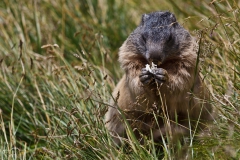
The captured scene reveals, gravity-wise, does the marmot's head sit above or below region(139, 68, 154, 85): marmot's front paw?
above

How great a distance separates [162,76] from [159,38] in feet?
1.32

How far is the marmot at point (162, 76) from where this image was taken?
5754mm

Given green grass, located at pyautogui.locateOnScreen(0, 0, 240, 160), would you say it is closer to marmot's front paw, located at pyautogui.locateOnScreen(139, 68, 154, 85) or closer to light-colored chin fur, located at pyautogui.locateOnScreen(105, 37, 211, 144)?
light-colored chin fur, located at pyautogui.locateOnScreen(105, 37, 211, 144)

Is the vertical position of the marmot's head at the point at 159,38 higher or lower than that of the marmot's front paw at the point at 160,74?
higher

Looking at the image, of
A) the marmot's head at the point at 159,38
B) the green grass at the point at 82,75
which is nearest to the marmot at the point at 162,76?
the marmot's head at the point at 159,38

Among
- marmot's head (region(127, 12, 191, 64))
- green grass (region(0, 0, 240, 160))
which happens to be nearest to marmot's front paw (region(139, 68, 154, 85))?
marmot's head (region(127, 12, 191, 64))

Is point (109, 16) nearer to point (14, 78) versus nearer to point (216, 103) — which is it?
point (14, 78)

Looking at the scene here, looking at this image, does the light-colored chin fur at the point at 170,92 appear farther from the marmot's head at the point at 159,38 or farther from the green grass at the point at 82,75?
the green grass at the point at 82,75

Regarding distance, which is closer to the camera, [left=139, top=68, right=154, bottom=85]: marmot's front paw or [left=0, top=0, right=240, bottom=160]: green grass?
[left=0, top=0, right=240, bottom=160]: green grass

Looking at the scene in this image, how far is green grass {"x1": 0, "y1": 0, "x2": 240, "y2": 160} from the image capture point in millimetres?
5277

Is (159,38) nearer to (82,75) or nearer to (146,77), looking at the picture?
(146,77)

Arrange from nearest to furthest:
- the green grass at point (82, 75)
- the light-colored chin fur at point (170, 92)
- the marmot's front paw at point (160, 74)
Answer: the green grass at point (82, 75) < the marmot's front paw at point (160, 74) < the light-colored chin fur at point (170, 92)

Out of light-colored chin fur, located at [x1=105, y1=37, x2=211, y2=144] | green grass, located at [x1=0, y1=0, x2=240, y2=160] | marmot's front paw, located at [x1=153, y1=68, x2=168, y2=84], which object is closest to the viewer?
green grass, located at [x1=0, y1=0, x2=240, y2=160]

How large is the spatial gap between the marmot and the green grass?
0.67 ft
